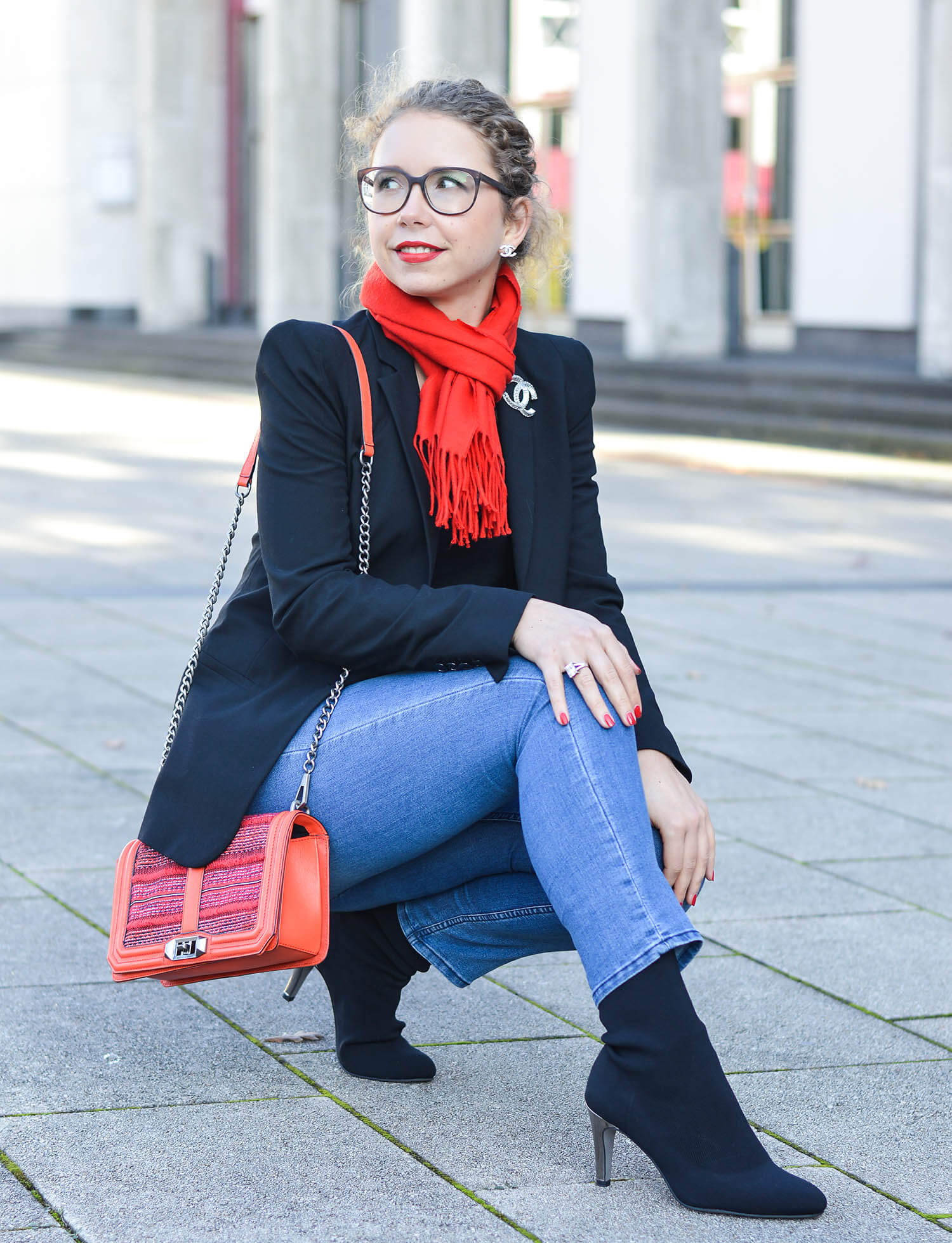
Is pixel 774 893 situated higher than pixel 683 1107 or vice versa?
pixel 683 1107

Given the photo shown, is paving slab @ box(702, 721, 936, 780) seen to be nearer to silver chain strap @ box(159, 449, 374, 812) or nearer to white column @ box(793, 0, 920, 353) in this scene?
silver chain strap @ box(159, 449, 374, 812)

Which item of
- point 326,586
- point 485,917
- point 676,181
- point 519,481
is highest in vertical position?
point 676,181

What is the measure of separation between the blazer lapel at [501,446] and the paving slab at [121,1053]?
0.84 meters

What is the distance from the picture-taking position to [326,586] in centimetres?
266

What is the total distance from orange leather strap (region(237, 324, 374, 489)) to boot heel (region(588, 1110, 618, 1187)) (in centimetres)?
98

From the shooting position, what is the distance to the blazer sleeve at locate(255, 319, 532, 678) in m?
2.63

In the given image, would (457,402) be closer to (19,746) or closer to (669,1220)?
(669,1220)

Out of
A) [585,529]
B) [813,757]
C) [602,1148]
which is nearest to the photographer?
[602,1148]

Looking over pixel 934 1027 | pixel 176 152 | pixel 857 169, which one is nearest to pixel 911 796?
pixel 934 1027

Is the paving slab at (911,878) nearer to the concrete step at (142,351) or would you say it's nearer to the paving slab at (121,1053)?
the paving slab at (121,1053)

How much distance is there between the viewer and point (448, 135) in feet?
9.26

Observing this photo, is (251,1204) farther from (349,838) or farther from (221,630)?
(221,630)

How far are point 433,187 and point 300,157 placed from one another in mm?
22621

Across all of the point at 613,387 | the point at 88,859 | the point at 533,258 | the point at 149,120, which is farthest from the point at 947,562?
the point at 149,120
